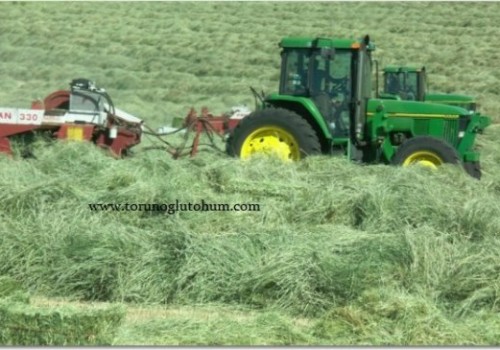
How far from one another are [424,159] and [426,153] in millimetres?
77

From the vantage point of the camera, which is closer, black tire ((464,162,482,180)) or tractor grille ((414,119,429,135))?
black tire ((464,162,482,180))

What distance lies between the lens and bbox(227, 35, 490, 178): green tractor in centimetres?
980

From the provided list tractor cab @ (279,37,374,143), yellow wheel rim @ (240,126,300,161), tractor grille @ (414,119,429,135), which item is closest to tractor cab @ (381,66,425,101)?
tractor grille @ (414,119,429,135)

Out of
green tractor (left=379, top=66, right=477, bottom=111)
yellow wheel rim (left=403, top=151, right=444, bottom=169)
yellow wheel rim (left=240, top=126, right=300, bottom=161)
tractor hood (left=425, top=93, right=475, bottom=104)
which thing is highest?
green tractor (left=379, top=66, right=477, bottom=111)

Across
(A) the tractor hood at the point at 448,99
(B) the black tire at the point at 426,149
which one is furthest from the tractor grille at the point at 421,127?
(A) the tractor hood at the point at 448,99

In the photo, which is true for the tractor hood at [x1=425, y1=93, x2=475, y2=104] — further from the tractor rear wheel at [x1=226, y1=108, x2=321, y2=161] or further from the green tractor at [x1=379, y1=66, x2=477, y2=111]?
the tractor rear wheel at [x1=226, y1=108, x2=321, y2=161]

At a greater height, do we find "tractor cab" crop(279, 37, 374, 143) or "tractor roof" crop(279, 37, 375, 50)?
"tractor roof" crop(279, 37, 375, 50)

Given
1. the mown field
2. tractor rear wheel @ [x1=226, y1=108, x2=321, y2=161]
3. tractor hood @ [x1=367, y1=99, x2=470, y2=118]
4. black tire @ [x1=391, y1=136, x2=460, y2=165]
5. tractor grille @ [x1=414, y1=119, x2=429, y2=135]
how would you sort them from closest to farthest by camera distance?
the mown field < black tire @ [x1=391, y1=136, x2=460, y2=165] < tractor rear wheel @ [x1=226, y1=108, x2=321, y2=161] < tractor hood @ [x1=367, y1=99, x2=470, y2=118] < tractor grille @ [x1=414, y1=119, x2=429, y2=135]

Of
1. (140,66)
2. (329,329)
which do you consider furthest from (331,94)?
(140,66)

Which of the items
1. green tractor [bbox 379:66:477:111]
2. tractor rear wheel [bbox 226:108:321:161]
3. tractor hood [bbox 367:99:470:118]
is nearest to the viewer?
tractor rear wheel [bbox 226:108:321:161]

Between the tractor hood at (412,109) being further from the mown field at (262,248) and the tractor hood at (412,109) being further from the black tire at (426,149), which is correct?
the mown field at (262,248)

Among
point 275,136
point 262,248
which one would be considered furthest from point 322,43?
point 262,248

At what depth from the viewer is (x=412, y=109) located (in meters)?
10.3

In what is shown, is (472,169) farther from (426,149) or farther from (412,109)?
(412,109)
